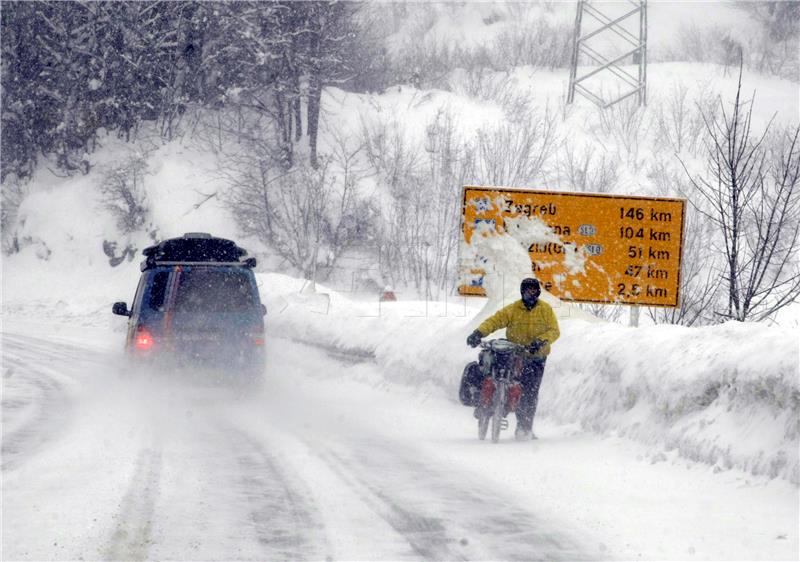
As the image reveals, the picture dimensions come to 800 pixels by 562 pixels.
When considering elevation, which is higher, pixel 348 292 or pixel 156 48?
pixel 156 48

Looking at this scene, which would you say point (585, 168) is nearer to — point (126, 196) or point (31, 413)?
point (126, 196)

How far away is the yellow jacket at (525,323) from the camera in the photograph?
1204 cm

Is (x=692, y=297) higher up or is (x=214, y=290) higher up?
(x=692, y=297)

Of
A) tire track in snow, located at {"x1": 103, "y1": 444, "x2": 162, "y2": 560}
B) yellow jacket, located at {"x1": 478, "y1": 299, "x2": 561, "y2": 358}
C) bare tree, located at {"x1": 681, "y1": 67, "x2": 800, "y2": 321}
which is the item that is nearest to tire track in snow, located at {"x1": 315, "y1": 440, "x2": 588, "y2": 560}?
tire track in snow, located at {"x1": 103, "y1": 444, "x2": 162, "y2": 560}

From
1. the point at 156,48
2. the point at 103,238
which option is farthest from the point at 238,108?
the point at 103,238

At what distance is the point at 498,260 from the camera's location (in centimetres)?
1803

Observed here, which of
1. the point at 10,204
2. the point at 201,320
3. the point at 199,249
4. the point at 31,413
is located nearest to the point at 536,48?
the point at 10,204

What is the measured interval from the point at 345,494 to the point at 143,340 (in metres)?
8.31

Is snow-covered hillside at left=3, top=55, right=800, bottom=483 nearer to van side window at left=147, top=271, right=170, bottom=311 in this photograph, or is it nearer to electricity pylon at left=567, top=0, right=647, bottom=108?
electricity pylon at left=567, top=0, right=647, bottom=108

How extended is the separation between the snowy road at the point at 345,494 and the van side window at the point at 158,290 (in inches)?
68.9

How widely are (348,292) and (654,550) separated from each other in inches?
1544

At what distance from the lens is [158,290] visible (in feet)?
52.4

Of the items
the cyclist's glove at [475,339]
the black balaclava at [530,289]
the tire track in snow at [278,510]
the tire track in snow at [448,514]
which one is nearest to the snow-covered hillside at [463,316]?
the black balaclava at [530,289]

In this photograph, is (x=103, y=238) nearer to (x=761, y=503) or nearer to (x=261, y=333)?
(x=261, y=333)
